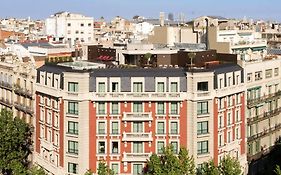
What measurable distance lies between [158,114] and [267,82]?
67.6ft

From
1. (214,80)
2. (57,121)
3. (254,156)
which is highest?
(214,80)

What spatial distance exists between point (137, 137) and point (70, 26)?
346 ft

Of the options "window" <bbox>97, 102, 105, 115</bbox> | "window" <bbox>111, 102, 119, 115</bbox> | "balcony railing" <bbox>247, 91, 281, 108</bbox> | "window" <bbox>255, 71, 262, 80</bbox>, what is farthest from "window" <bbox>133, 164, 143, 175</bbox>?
"window" <bbox>255, 71, 262, 80</bbox>

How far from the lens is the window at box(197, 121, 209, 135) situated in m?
68.7

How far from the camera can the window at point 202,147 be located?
227 ft

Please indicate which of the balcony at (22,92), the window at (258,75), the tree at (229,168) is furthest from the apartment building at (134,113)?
the window at (258,75)

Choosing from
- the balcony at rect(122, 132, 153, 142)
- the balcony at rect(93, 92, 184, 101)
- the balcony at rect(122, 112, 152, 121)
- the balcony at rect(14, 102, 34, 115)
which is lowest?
the balcony at rect(122, 132, 153, 142)

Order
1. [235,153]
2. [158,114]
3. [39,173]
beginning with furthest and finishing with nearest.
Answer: [235,153] → [158,114] → [39,173]

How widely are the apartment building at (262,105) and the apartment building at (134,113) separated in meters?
8.81

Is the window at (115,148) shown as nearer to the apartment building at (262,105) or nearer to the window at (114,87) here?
the window at (114,87)

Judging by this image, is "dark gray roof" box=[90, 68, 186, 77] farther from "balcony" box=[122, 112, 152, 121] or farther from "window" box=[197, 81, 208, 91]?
"balcony" box=[122, 112, 152, 121]

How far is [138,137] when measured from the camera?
68.2 metres

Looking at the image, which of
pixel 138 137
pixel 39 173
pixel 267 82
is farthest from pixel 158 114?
pixel 267 82

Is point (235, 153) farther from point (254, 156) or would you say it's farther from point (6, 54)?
point (6, 54)
